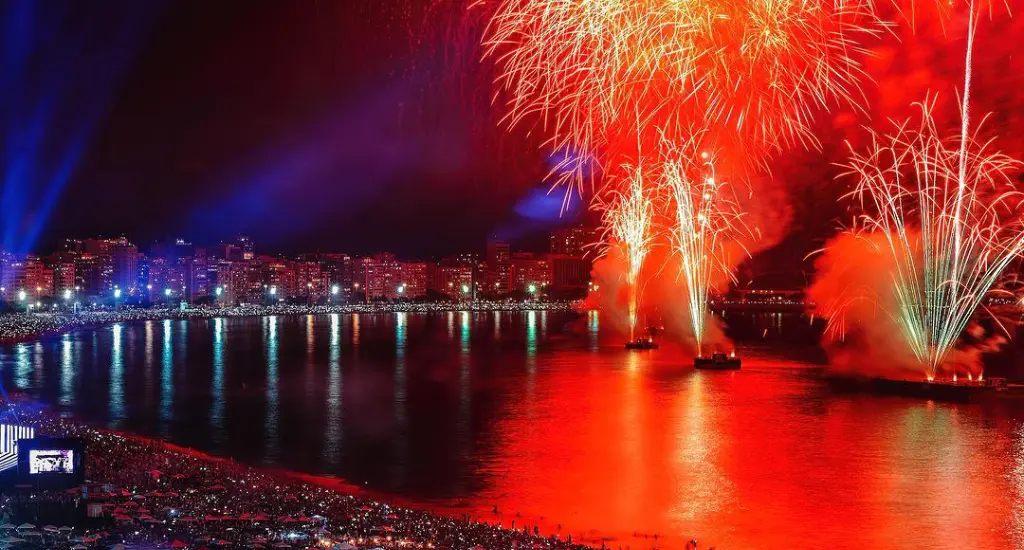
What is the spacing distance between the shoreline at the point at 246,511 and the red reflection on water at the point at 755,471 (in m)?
1.18

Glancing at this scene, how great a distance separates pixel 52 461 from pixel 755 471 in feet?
28.5

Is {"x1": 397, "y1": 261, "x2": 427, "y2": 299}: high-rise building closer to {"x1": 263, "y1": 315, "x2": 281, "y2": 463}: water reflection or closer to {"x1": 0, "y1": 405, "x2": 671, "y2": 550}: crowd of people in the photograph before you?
{"x1": 263, "y1": 315, "x2": 281, "y2": 463}: water reflection

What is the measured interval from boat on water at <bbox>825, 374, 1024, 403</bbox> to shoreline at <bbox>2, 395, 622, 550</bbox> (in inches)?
521

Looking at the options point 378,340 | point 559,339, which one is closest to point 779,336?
point 559,339

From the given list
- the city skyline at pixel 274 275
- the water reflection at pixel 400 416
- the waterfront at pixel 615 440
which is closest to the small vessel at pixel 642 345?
the waterfront at pixel 615 440

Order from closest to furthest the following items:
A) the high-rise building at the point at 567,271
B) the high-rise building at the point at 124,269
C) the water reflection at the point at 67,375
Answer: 1. the water reflection at the point at 67,375
2. the high-rise building at the point at 124,269
3. the high-rise building at the point at 567,271

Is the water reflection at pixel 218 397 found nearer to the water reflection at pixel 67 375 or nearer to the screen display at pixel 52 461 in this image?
the water reflection at pixel 67 375

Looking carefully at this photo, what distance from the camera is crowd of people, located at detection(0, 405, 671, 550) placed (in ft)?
26.7

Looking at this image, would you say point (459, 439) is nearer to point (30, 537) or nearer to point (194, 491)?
point (194, 491)

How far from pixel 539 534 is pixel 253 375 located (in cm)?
1972

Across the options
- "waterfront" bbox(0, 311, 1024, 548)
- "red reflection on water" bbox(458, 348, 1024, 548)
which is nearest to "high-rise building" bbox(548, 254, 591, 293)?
"waterfront" bbox(0, 311, 1024, 548)

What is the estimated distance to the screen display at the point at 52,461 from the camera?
377 inches

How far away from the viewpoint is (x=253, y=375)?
27.6 metres

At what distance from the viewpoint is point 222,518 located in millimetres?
9297
